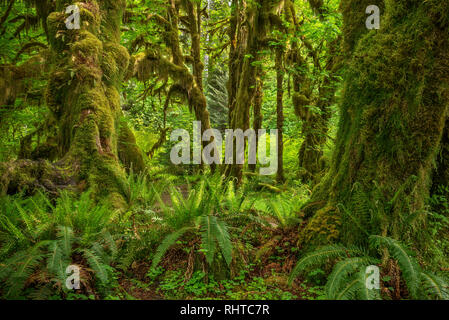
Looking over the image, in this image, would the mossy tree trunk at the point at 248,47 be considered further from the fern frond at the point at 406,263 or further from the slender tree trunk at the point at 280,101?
the fern frond at the point at 406,263

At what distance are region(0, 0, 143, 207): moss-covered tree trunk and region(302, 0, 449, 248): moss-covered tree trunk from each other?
11.6 feet

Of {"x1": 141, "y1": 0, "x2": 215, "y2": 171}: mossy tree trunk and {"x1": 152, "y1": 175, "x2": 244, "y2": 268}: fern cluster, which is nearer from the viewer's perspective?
{"x1": 152, "y1": 175, "x2": 244, "y2": 268}: fern cluster

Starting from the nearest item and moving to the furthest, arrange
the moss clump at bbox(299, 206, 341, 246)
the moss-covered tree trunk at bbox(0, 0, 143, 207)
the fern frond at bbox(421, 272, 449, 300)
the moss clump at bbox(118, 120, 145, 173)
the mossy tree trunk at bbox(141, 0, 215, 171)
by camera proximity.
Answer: the fern frond at bbox(421, 272, 449, 300)
the moss clump at bbox(299, 206, 341, 246)
the moss-covered tree trunk at bbox(0, 0, 143, 207)
the moss clump at bbox(118, 120, 145, 173)
the mossy tree trunk at bbox(141, 0, 215, 171)

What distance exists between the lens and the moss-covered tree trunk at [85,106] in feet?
14.6

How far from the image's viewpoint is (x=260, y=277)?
2895 mm

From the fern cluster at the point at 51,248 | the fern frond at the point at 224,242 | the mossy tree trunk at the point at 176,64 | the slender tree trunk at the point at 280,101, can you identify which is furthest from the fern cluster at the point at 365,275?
the mossy tree trunk at the point at 176,64

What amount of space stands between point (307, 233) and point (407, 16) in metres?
2.61

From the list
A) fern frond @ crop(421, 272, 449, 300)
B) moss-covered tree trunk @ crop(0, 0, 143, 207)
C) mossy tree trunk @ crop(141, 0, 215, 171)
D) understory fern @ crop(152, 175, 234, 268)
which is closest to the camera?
fern frond @ crop(421, 272, 449, 300)

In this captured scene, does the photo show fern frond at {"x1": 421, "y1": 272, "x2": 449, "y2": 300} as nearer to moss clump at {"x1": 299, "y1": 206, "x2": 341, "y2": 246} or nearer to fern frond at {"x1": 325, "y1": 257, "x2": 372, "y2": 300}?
fern frond at {"x1": 325, "y1": 257, "x2": 372, "y2": 300}

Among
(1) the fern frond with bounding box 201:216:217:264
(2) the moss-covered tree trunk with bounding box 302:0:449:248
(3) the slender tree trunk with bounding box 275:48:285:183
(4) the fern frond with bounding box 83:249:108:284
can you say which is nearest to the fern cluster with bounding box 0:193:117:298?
(4) the fern frond with bounding box 83:249:108:284

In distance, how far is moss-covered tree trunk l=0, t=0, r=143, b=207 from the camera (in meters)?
4.45

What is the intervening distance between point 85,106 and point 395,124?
15.9 feet

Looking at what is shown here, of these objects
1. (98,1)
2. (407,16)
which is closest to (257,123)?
(98,1)

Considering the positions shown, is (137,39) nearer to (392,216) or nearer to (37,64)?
(37,64)
